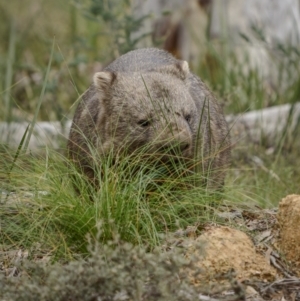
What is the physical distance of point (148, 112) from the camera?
5.75m

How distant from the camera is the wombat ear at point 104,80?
6.08m

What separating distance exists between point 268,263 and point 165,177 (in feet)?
3.45

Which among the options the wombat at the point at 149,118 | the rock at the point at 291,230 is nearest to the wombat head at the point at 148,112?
the wombat at the point at 149,118

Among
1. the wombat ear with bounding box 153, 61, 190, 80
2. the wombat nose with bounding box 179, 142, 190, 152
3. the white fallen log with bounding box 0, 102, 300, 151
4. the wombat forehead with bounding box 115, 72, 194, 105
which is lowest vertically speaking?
the white fallen log with bounding box 0, 102, 300, 151

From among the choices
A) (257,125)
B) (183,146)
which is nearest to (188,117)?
(183,146)

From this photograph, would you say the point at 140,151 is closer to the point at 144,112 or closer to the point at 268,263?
the point at 144,112

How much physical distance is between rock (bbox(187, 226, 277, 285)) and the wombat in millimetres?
887

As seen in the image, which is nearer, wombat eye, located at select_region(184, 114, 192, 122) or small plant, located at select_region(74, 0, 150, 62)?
wombat eye, located at select_region(184, 114, 192, 122)

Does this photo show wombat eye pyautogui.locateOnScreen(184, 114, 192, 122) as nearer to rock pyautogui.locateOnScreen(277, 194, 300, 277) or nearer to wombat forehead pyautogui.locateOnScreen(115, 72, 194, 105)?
wombat forehead pyautogui.locateOnScreen(115, 72, 194, 105)

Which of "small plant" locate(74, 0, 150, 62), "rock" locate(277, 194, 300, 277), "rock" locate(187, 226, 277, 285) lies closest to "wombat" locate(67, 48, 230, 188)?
"rock" locate(277, 194, 300, 277)

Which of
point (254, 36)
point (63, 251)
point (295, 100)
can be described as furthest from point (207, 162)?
point (254, 36)

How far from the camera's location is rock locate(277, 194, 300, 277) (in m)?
4.68

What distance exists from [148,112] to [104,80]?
20.0 inches

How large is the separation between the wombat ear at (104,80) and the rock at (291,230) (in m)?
1.74
